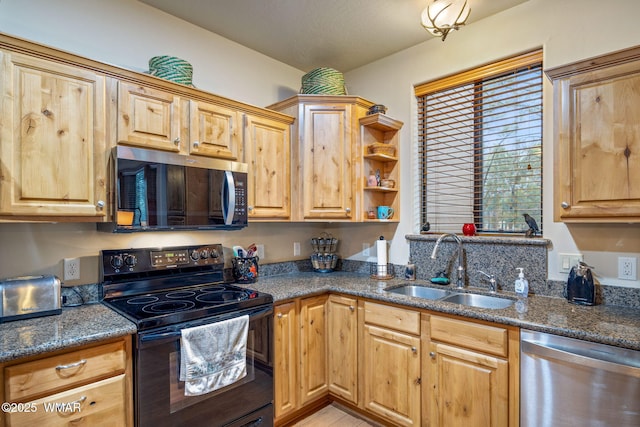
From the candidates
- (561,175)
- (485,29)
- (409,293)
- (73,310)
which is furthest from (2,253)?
(485,29)

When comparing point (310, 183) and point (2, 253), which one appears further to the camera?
point (310, 183)

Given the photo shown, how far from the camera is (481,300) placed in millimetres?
2234

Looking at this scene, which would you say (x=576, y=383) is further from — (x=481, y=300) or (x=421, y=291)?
(x=421, y=291)

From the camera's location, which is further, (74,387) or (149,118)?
(149,118)

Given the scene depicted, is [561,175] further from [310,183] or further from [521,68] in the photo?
[310,183]

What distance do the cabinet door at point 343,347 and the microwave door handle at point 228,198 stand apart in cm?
92

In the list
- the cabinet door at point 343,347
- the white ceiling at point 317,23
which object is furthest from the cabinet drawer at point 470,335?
the white ceiling at point 317,23

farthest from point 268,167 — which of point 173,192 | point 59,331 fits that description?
point 59,331

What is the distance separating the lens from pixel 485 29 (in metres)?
2.40

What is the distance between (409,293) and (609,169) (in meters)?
1.41

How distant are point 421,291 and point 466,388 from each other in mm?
777

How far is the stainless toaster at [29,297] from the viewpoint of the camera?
5.15ft

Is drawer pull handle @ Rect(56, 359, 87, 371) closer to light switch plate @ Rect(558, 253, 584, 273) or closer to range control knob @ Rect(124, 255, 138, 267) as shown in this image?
range control knob @ Rect(124, 255, 138, 267)

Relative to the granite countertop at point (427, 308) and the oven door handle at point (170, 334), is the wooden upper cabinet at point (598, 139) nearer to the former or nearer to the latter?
the granite countertop at point (427, 308)
